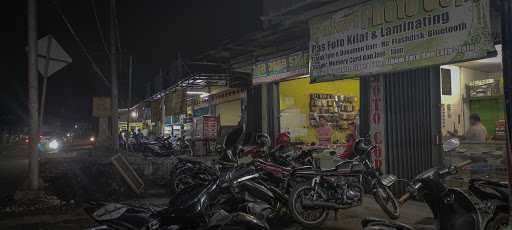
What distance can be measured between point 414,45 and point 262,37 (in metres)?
4.33

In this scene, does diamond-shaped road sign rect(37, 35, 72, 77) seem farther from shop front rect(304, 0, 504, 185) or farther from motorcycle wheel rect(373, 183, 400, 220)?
motorcycle wheel rect(373, 183, 400, 220)

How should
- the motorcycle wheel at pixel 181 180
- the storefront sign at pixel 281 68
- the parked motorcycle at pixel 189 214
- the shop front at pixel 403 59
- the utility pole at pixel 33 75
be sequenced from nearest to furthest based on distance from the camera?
the parked motorcycle at pixel 189 214
the shop front at pixel 403 59
the utility pole at pixel 33 75
the motorcycle wheel at pixel 181 180
the storefront sign at pixel 281 68

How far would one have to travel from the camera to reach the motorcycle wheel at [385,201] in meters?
6.98

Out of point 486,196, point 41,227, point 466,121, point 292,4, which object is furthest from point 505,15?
point 466,121

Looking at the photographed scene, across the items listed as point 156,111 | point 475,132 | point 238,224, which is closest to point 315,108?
point 475,132

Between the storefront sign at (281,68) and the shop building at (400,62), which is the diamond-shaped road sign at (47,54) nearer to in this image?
the shop building at (400,62)

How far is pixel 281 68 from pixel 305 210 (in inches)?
198

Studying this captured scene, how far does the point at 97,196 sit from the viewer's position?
30.6 feet

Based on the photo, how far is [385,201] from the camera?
7047 millimetres

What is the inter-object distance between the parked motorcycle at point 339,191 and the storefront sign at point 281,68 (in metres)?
3.37

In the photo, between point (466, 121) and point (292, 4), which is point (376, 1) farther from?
point (466, 121)

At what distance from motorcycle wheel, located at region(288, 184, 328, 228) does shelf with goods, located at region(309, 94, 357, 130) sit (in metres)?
7.37

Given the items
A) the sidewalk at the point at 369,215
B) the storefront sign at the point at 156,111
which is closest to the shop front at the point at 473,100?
the sidewalk at the point at 369,215

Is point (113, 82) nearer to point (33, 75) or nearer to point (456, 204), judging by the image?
point (33, 75)
